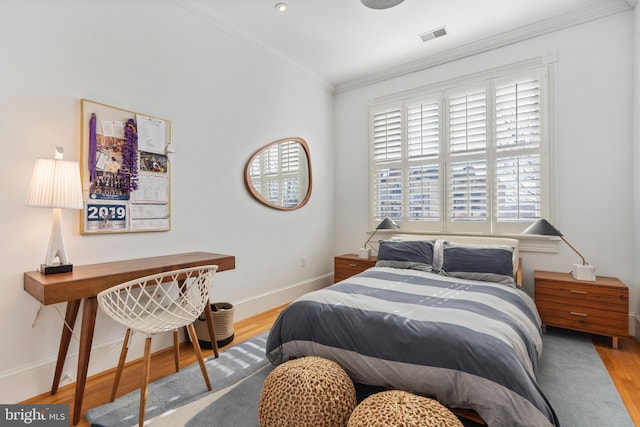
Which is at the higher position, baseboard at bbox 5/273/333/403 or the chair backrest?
the chair backrest

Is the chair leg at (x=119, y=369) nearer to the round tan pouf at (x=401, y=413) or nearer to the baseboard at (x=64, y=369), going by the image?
the baseboard at (x=64, y=369)

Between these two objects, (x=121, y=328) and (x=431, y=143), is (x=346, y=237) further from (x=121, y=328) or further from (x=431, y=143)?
(x=121, y=328)

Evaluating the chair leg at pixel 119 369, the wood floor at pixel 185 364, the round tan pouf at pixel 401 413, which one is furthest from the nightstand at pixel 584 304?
the chair leg at pixel 119 369

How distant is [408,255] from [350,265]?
0.95 meters

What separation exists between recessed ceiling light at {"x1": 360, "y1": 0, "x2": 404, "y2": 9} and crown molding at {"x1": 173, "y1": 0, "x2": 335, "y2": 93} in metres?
1.23

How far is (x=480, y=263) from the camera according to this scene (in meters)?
2.75

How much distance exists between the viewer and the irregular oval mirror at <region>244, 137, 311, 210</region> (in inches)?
133

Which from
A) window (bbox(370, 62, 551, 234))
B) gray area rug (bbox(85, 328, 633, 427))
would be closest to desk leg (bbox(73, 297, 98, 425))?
gray area rug (bbox(85, 328, 633, 427))

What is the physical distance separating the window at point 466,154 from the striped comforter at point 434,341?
1277 mm

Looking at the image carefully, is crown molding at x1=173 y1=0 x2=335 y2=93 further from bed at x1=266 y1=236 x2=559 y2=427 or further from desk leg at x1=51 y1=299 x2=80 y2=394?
bed at x1=266 y1=236 x2=559 y2=427

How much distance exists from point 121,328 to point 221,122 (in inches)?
76.6

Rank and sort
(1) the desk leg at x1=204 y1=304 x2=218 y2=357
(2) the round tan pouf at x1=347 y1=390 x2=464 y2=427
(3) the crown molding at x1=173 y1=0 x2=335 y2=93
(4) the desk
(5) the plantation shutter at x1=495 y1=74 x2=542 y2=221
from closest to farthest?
(2) the round tan pouf at x1=347 y1=390 x2=464 y2=427
(4) the desk
(1) the desk leg at x1=204 y1=304 x2=218 y2=357
(3) the crown molding at x1=173 y1=0 x2=335 y2=93
(5) the plantation shutter at x1=495 y1=74 x2=542 y2=221

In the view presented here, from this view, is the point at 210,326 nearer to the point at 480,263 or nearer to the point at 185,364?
the point at 185,364

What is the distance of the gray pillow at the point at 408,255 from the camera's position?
3086 millimetres
